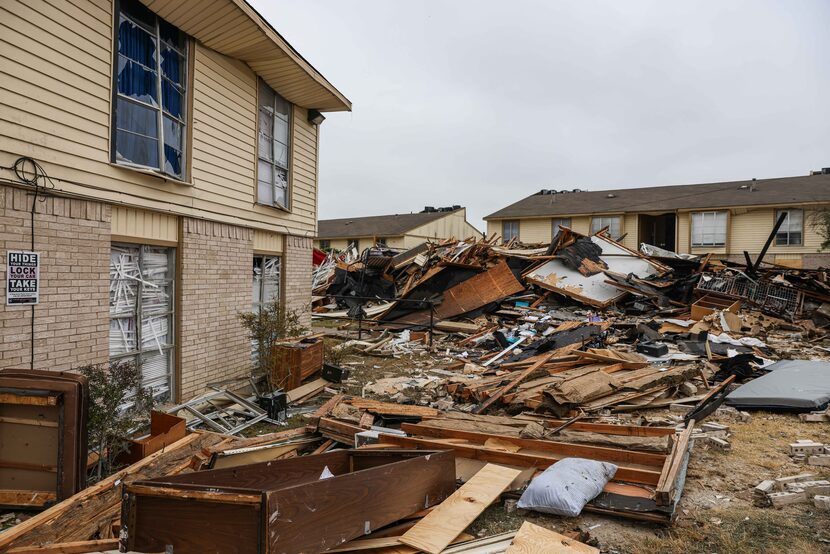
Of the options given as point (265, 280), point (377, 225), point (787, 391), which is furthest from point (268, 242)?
point (377, 225)

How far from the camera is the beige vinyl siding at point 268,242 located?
9.12m

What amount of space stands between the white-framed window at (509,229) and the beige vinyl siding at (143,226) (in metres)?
26.2

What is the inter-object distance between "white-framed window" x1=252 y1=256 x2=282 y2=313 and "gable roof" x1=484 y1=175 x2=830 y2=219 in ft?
76.7

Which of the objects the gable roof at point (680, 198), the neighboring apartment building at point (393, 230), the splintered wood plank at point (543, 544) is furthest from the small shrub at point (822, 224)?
the splintered wood plank at point (543, 544)

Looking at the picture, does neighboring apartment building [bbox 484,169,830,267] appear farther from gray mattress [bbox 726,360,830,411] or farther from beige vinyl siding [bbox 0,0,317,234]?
beige vinyl siding [bbox 0,0,317,234]

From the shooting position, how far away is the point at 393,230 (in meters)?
38.1

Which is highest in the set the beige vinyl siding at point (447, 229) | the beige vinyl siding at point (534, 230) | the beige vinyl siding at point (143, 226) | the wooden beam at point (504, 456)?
the beige vinyl siding at point (447, 229)

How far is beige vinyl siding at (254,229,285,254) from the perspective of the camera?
9125 millimetres

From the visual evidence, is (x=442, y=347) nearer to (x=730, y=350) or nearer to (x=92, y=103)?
(x=730, y=350)

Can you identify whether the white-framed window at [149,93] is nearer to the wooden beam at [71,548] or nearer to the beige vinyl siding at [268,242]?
the beige vinyl siding at [268,242]

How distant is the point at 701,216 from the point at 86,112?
94.3ft

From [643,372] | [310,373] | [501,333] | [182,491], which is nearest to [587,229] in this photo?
[501,333]

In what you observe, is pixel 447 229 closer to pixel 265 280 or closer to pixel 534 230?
pixel 534 230

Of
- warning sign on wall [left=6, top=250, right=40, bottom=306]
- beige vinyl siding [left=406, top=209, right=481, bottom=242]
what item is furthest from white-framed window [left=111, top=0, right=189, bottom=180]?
beige vinyl siding [left=406, top=209, right=481, bottom=242]
